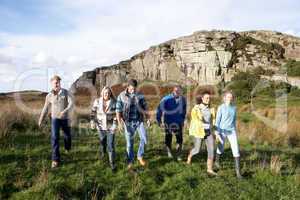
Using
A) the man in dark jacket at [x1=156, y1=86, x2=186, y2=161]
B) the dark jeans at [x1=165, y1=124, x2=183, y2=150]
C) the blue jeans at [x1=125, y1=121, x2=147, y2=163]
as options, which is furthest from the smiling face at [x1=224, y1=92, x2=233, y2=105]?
the blue jeans at [x1=125, y1=121, x2=147, y2=163]

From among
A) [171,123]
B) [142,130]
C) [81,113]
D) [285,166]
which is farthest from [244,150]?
[81,113]

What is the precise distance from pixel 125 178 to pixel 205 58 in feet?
244

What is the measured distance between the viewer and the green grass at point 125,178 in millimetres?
7738

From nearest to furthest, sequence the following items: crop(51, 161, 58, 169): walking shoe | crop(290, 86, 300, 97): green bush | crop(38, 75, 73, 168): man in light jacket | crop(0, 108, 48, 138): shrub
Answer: crop(51, 161, 58, 169): walking shoe, crop(38, 75, 73, 168): man in light jacket, crop(0, 108, 48, 138): shrub, crop(290, 86, 300, 97): green bush

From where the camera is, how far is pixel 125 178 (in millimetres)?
8578

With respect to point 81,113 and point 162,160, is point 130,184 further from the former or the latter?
point 81,113

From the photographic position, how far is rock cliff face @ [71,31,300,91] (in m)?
75.2

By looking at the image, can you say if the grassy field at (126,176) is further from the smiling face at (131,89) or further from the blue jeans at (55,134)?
the smiling face at (131,89)

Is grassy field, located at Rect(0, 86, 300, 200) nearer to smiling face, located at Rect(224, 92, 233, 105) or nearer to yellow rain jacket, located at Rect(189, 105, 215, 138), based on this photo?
yellow rain jacket, located at Rect(189, 105, 215, 138)

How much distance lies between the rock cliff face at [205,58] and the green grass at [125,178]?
59.5m

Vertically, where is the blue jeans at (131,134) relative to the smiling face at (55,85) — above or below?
below

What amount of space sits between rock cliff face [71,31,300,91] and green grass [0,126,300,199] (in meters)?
59.5

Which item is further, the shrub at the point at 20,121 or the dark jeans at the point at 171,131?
the shrub at the point at 20,121

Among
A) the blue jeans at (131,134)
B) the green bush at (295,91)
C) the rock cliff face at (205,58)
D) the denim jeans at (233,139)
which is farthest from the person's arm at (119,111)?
the rock cliff face at (205,58)
